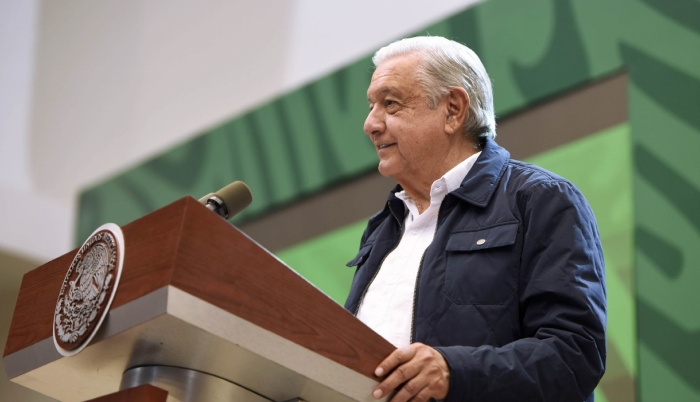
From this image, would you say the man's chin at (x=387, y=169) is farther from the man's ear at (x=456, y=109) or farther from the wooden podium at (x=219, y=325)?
the wooden podium at (x=219, y=325)

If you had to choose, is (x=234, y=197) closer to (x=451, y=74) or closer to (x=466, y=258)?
(x=466, y=258)

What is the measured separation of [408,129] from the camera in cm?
199

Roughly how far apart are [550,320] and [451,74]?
2.44 ft

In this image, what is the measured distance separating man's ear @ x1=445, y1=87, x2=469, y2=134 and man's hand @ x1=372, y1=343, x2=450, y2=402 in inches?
31.5

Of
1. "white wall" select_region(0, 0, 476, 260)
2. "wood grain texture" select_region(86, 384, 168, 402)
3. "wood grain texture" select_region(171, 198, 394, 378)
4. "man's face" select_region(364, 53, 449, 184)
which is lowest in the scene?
"wood grain texture" select_region(86, 384, 168, 402)

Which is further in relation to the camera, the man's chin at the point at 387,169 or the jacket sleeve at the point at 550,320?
the man's chin at the point at 387,169

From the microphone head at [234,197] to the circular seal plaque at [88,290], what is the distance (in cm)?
25

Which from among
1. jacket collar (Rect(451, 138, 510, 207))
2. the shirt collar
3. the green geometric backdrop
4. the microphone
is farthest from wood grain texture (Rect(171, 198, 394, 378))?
the green geometric backdrop

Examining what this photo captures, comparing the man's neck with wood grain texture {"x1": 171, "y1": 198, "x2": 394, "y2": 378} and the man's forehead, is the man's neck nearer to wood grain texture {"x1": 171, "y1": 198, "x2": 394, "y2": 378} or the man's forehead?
the man's forehead

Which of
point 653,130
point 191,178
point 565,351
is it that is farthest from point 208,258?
point 191,178

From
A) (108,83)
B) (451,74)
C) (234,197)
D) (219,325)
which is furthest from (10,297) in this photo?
(219,325)

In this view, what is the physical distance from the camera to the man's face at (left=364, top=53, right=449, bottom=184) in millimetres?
1987

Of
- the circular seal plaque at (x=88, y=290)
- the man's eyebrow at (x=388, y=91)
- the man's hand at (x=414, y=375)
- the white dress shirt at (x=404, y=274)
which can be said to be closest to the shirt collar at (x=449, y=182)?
the white dress shirt at (x=404, y=274)

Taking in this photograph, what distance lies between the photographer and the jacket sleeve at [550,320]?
1364 millimetres
